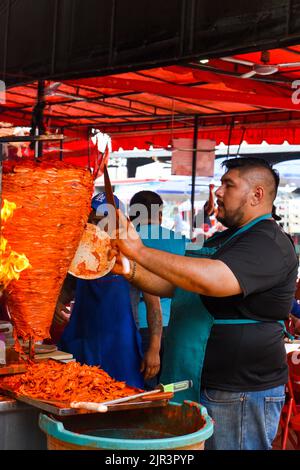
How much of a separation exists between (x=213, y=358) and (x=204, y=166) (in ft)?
18.6

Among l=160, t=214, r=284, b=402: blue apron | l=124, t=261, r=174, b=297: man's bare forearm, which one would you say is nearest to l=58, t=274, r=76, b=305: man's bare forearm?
l=124, t=261, r=174, b=297: man's bare forearm

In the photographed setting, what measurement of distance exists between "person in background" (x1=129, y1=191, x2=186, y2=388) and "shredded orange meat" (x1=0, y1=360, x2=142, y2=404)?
1325mm

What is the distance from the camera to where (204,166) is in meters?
7.94

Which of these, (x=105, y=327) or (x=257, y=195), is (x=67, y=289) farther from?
(x=257, y=195)

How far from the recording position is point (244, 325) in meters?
2.40

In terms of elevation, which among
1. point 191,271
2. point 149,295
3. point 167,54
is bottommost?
point 149,295

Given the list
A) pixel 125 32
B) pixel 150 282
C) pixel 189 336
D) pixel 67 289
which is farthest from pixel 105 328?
pixel 125 32

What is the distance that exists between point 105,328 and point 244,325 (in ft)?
3.72

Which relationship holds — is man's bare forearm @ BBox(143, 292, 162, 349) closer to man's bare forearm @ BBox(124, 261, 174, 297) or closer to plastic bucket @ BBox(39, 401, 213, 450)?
man's bare forearm @ BBox(124, 261, 174, 297)

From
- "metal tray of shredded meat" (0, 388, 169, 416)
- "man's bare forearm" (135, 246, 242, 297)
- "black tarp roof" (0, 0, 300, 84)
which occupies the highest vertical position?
"black tarp roof" (0, 0, 300, 84)

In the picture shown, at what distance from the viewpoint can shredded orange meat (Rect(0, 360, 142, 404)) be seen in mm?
1991
